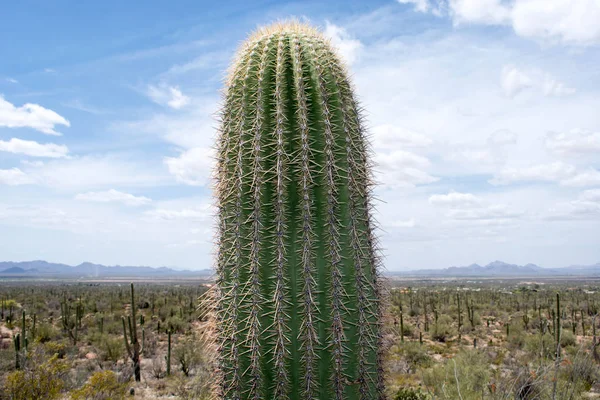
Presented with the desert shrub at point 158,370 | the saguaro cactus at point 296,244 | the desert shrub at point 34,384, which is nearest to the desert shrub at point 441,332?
the desert shrub at point 158,370

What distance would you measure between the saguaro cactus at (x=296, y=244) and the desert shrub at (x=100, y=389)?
20.6 ft

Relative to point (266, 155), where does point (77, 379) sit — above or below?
below

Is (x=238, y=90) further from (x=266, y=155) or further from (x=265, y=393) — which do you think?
(x=265, y=393)

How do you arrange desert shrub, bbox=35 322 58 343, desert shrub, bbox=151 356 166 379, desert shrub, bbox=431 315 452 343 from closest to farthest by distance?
desert shrub, bbox=151 356 166 379, desert shrub, bbox=35 322 58 343, desert shrub, bbox=431 315 452 343

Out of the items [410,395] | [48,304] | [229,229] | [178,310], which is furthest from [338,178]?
[48,304]

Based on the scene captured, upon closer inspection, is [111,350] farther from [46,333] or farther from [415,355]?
[415,355]

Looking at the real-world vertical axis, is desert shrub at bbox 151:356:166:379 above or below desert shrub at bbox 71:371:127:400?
below

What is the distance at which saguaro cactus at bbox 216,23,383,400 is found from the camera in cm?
348

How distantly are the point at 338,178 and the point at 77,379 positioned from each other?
1224cm

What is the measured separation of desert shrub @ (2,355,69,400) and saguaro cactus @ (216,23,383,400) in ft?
22.3

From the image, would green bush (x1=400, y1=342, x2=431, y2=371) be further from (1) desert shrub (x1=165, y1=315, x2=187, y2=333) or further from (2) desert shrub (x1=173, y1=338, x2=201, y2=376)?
(1) desert shrub (x1=165, y1=315, x2=187, y2=333)

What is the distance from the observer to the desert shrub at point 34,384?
859cm

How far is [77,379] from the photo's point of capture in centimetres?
1305

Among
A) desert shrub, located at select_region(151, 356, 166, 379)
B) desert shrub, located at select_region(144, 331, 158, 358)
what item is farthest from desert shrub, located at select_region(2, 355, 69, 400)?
desert shrub, located at select_region(144, 331, 158, 358)
